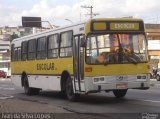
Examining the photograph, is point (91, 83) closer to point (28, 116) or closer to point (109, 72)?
point (109, 72)

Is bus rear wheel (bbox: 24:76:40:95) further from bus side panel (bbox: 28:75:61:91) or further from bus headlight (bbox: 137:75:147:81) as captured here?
bus headlight (bbox: 137:75:147:81)

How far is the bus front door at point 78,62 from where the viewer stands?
18.6m

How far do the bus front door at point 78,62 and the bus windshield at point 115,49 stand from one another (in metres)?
0.48

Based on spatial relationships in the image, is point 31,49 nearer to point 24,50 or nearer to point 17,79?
point 24,50

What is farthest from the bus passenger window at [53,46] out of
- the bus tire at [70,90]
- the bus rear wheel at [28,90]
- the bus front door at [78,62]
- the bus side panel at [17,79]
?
the bus side panel at [17,79]

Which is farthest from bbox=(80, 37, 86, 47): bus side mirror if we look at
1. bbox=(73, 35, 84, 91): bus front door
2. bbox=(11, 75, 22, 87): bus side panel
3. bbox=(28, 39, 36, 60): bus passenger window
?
bbox=(11, 75, 22, 87): bus side panel

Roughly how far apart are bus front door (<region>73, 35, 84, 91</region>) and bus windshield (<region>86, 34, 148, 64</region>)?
480mm

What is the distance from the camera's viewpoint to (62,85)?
20.8m

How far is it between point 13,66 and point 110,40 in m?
11.4

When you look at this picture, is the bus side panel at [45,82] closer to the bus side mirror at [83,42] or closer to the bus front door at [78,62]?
the bus front door at [78,62]

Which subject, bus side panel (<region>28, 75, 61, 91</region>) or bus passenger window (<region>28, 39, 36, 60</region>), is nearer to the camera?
bus side panel (<region>28, 75, 61, 91</region>)

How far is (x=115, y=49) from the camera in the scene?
1845 centimetres

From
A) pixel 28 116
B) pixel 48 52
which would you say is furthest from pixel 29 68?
pixel 28 116

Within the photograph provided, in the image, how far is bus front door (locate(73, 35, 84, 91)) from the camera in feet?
61.1
